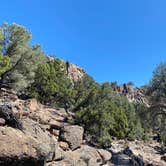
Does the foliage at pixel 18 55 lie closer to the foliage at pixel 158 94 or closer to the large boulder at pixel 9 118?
the foliage at pixel 158 94

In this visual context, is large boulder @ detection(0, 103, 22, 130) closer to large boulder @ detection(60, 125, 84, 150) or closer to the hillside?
the hillside

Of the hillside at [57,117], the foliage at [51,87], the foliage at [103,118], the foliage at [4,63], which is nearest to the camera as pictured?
the hillside at [57,117]

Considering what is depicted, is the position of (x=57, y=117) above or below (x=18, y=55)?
below

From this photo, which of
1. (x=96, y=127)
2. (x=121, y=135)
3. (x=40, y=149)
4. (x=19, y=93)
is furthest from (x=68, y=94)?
(x=40, y=149)

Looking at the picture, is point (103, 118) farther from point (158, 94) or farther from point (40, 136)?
point (40, 136)

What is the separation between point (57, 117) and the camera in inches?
1335

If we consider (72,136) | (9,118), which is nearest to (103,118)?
(72,136)

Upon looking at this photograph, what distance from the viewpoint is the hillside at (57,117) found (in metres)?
14.2

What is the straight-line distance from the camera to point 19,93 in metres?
48.0

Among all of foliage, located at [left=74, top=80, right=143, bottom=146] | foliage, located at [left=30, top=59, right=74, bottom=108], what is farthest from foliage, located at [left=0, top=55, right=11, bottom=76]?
foliage, located at [left=30, top=59, right=74, bottom=108]

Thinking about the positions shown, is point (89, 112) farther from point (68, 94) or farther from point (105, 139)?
point (68, 94)

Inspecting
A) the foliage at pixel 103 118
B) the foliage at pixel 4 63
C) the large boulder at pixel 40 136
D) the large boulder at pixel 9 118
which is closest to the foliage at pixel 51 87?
the foliage at pixel 103 118

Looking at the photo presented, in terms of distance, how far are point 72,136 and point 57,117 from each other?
9.43 metres

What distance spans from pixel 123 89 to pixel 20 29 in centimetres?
12519
